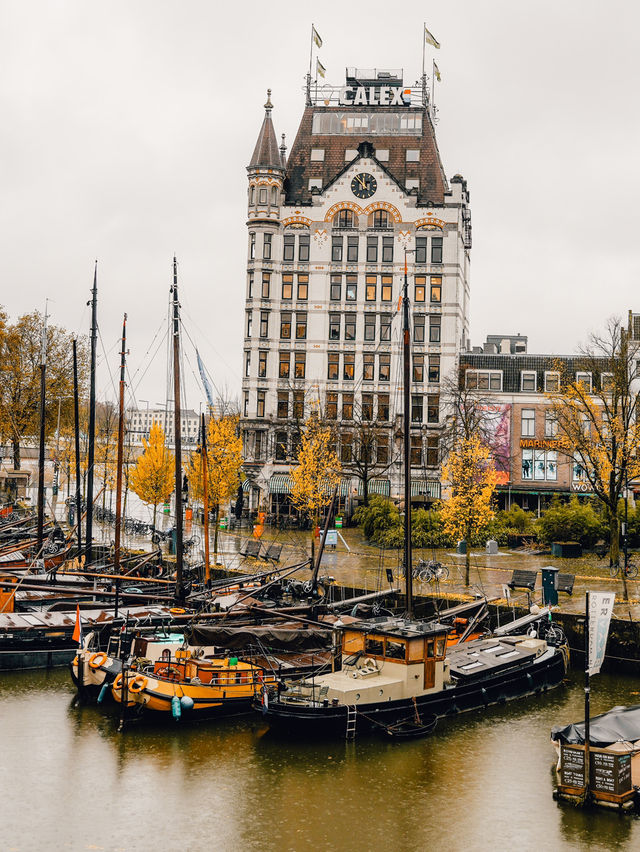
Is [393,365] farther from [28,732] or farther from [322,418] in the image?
[28,732]

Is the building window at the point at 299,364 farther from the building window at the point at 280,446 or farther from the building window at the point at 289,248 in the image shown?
the building window at the point at 289,248

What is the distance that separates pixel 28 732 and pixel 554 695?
62.9 feet

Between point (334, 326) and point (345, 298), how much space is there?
2758mm

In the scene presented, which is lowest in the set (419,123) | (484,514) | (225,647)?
(225,647)

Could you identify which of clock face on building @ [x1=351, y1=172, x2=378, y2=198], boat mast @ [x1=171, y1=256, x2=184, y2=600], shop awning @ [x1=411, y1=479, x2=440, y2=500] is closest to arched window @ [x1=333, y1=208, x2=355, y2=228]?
clock face on building @ [x1=351, y1=172, x2=378, y2=198]

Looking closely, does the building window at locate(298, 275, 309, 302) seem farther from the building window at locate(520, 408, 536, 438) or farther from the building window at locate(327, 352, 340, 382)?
the building window at locate(520, 408, 536, 438)

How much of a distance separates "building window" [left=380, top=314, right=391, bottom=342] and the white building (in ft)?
0.35

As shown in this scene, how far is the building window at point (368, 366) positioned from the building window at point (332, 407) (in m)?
3.17

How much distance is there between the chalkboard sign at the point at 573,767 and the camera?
76.0 ft

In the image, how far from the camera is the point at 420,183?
84125 millimetres

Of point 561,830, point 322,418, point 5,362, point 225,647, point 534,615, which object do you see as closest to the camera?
point 561,830

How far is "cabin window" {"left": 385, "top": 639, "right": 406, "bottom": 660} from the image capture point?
1195 inches

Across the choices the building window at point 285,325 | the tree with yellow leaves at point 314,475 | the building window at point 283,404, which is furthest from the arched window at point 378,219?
the tree with yellow leaves at point 314,475

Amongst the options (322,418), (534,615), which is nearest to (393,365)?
(322,418)
